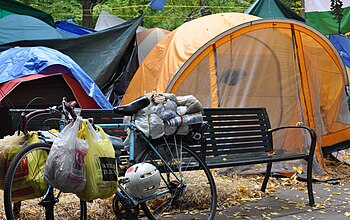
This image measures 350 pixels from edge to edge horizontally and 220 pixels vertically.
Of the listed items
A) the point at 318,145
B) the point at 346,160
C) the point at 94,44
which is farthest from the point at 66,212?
the point at 94,44

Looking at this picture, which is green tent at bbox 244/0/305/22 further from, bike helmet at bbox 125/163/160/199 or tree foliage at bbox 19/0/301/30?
bike helmet at bbox 125/163/160/199

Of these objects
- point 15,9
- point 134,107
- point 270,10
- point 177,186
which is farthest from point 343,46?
point 134,107

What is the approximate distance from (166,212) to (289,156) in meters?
1.60

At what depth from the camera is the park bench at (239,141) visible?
17.9 ft

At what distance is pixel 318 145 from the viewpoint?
7.66 m

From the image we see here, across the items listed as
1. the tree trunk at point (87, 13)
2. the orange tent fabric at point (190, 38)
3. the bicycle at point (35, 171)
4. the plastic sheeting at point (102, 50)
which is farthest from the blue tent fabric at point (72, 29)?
the bicycle at point (35, 171)

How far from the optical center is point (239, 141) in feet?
19.3

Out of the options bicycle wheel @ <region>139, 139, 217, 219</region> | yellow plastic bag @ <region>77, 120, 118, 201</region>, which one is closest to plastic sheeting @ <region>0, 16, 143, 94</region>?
bicycle wheel @ <region>139, 139, 217, 219</region>

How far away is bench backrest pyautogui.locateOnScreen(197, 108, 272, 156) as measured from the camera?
Answer: 5629mm

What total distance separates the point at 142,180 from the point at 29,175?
2.92ft

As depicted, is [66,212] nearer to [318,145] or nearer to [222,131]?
[222,131]

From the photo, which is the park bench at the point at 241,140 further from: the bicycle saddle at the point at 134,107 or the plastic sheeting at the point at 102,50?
the plastic sheeting at the point at 102,50

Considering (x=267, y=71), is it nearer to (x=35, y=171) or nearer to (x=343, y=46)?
(x=35, y=171)

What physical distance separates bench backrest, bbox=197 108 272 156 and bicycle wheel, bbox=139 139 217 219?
52 centimetres
